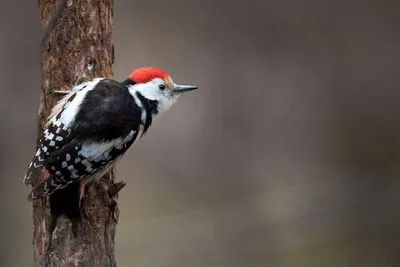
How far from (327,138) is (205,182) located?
100 centimetres

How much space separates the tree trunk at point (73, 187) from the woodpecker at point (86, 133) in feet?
0.25

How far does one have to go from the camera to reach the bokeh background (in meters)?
5.50

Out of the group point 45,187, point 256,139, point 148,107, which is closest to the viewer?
point 45,187

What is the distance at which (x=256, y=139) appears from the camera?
6.01 m

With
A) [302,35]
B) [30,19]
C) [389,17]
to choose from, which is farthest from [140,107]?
[389,17]

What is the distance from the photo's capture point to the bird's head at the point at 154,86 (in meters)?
3.32

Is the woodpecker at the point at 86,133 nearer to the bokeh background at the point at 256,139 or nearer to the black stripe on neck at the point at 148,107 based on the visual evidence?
the black stripe on neck at the point at 148,107

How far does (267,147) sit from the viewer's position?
19.7 ft

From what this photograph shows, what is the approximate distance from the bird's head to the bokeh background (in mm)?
1924

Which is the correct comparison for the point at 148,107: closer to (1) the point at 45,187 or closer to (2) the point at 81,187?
(2) the point at 81,187

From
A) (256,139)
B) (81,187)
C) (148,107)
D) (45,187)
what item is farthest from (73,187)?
(256,139)

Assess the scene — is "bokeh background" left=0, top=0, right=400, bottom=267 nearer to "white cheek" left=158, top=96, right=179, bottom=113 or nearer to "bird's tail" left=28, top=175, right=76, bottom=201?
"white cheek" left=158, top=96, right=179, bottom=113

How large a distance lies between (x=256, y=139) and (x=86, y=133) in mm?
3034

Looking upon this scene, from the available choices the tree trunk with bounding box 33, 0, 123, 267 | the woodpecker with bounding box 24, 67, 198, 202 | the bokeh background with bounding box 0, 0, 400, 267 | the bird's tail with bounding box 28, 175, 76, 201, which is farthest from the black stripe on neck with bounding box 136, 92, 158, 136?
the bokeh background with bounding box 0, 0, 400, 267
